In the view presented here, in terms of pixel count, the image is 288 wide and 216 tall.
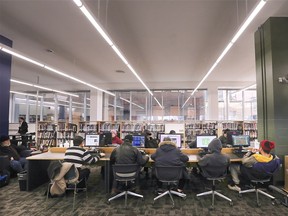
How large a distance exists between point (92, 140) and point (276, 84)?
13.8 ft

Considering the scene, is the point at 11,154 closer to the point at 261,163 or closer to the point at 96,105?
the point at 261,163

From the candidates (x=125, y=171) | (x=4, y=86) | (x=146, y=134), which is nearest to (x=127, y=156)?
(x=125, y=171)

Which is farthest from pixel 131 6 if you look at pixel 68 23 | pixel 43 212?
pixel 43 212

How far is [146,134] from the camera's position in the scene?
17.1 ft

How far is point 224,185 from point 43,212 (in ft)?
11.3

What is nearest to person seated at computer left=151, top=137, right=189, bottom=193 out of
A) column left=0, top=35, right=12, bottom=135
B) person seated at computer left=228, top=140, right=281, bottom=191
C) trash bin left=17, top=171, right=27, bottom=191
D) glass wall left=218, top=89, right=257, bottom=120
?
person seated at computer left=228, top=140, right=281, bottom=191

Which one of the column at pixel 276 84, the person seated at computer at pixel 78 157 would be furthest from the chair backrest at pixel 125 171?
the column at pixel 276 84

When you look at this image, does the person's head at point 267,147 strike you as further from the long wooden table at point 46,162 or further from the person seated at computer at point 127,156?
the person seated at computer at point 127,156

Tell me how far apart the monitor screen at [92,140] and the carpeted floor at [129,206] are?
3.70 feet

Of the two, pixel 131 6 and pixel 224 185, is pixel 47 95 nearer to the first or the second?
pixel 131 6

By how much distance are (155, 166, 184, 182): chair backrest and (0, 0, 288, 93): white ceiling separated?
2.97 m

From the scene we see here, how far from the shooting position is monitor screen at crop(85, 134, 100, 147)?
184 inches

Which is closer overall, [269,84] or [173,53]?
[269,84]

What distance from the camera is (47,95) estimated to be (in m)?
11.5
